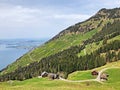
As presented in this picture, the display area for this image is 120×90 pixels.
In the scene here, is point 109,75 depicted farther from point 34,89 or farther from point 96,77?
point 34,89

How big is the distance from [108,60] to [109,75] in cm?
8357

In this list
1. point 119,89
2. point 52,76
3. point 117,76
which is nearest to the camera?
point 119,89

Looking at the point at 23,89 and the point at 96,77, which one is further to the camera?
the point at 96,77

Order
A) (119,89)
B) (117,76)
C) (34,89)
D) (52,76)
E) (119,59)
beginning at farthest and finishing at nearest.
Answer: (119,59) < (52,76) < (117,76) < (119,89) < (34,89)

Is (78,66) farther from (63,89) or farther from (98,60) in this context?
(63,89)

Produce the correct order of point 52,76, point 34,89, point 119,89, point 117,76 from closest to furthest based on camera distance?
1. point 34,89
2. point 119,89
3. point 117,76
4. point 52,76

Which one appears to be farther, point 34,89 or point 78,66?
point 78,66

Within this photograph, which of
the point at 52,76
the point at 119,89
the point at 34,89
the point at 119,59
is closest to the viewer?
the point at 34,89

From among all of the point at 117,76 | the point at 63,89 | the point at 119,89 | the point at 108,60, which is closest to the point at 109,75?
the point at 117,76

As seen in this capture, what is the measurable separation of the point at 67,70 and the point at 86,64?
47.6 ft

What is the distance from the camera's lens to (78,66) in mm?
199625

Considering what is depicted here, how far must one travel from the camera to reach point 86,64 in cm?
19575

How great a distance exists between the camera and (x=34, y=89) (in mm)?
46062

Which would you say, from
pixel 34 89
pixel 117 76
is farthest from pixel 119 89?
pixel 117 76
